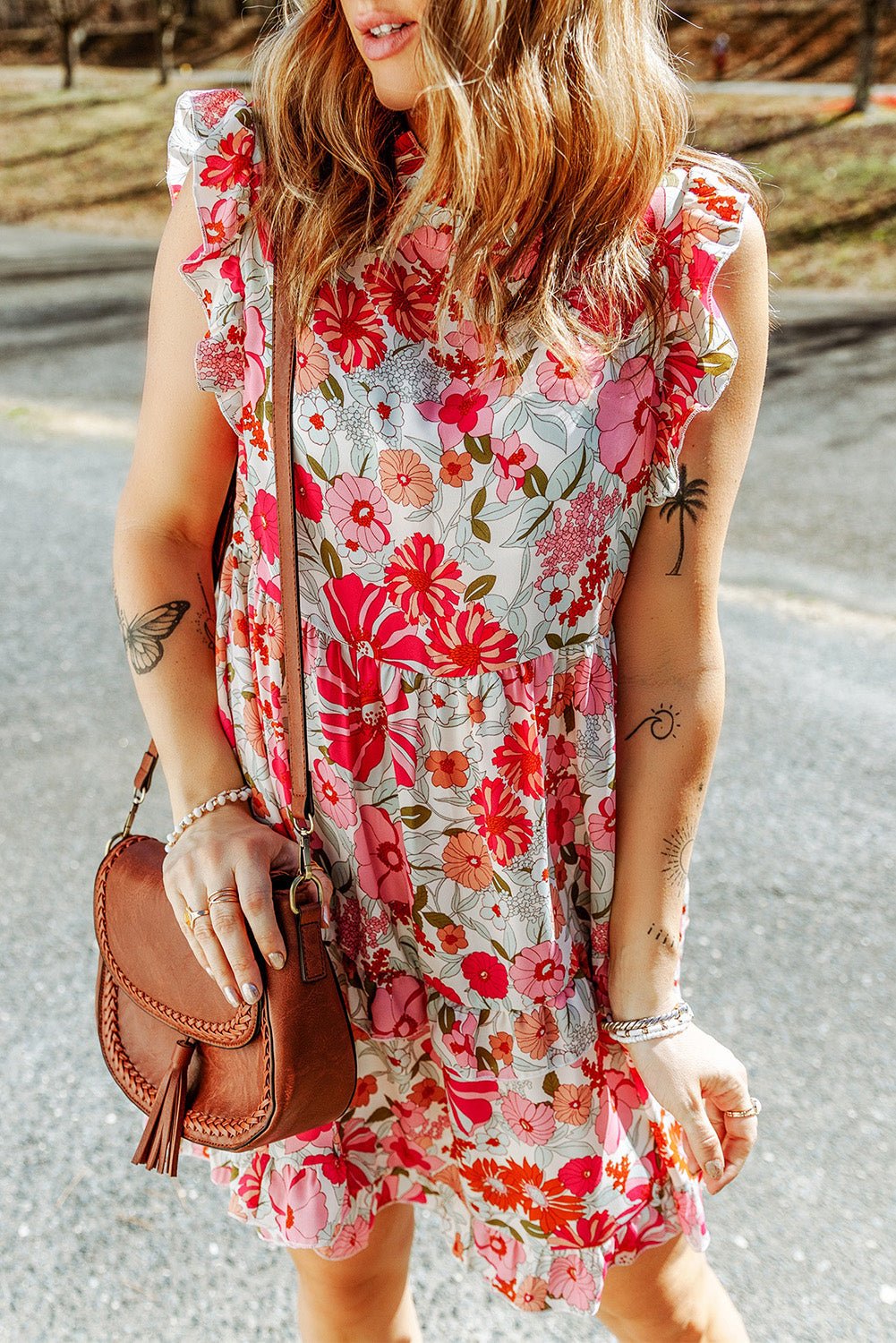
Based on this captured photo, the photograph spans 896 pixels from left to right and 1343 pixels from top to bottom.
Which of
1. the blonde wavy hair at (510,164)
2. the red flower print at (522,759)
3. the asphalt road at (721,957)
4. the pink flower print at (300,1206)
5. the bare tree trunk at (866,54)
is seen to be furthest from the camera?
the bare tree trunk at (866,54)

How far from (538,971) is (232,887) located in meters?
0.35

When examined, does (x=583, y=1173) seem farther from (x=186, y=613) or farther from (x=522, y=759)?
(x=186, y=613)

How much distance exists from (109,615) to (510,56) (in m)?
3.24

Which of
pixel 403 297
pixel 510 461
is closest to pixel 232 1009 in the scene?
pixel 510 461

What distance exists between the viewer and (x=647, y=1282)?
138cm

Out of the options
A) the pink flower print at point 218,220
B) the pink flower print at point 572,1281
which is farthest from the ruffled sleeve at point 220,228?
the pink flower print at point 572,1281

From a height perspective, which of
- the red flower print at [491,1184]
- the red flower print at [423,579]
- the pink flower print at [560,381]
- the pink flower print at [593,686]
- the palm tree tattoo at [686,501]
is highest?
the pink flower print at [560,381]

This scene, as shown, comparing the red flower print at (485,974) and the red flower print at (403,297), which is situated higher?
the red flower print at (403,297)

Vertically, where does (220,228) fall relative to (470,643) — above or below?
above

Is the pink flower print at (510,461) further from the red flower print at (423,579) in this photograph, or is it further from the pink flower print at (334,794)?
the pink flower print at (334,794)

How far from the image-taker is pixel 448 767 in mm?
1257

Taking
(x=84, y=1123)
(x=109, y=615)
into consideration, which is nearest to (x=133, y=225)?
(x=109, y=615)

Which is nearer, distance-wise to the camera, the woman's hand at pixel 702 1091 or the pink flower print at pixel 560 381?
the pink flower print at pixel 560 381

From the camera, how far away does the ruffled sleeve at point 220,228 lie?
1162mm
